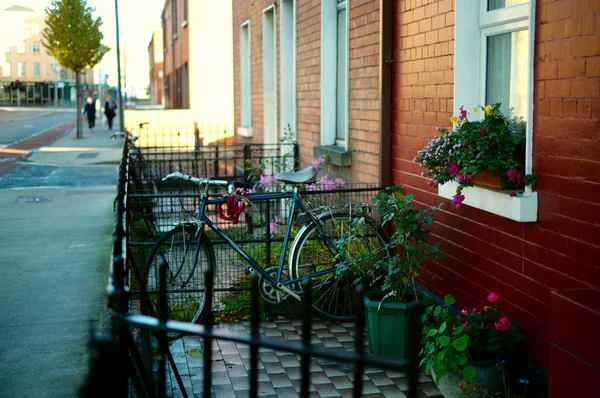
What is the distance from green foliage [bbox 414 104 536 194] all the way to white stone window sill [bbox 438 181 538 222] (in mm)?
80

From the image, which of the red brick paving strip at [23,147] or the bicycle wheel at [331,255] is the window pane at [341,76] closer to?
the bicycle wheel at [331,255]

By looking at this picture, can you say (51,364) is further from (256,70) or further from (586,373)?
(256,70)

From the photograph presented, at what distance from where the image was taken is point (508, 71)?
4.98 m

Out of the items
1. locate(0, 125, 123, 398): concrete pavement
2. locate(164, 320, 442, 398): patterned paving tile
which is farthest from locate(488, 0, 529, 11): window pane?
locate(0, 125, 123, 398): concrete pavement

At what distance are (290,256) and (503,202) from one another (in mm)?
1961

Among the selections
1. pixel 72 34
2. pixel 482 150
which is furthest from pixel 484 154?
pixel 72 34

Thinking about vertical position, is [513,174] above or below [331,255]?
above

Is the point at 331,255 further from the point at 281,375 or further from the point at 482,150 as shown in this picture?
the point at 482,150

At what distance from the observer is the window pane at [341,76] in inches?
347

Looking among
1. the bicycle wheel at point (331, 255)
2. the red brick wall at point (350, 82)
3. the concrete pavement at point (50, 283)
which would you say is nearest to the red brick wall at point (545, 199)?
the bicycle wheel at point (331, 255)

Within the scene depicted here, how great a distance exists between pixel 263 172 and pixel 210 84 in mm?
14984

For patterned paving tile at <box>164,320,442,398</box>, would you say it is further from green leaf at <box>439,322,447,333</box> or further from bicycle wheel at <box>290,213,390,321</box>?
green leaf at <box>439,322,447,333</box>

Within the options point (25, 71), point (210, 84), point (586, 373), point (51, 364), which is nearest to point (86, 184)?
point (210, 84)

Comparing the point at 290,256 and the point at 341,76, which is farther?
the point at 341,76
